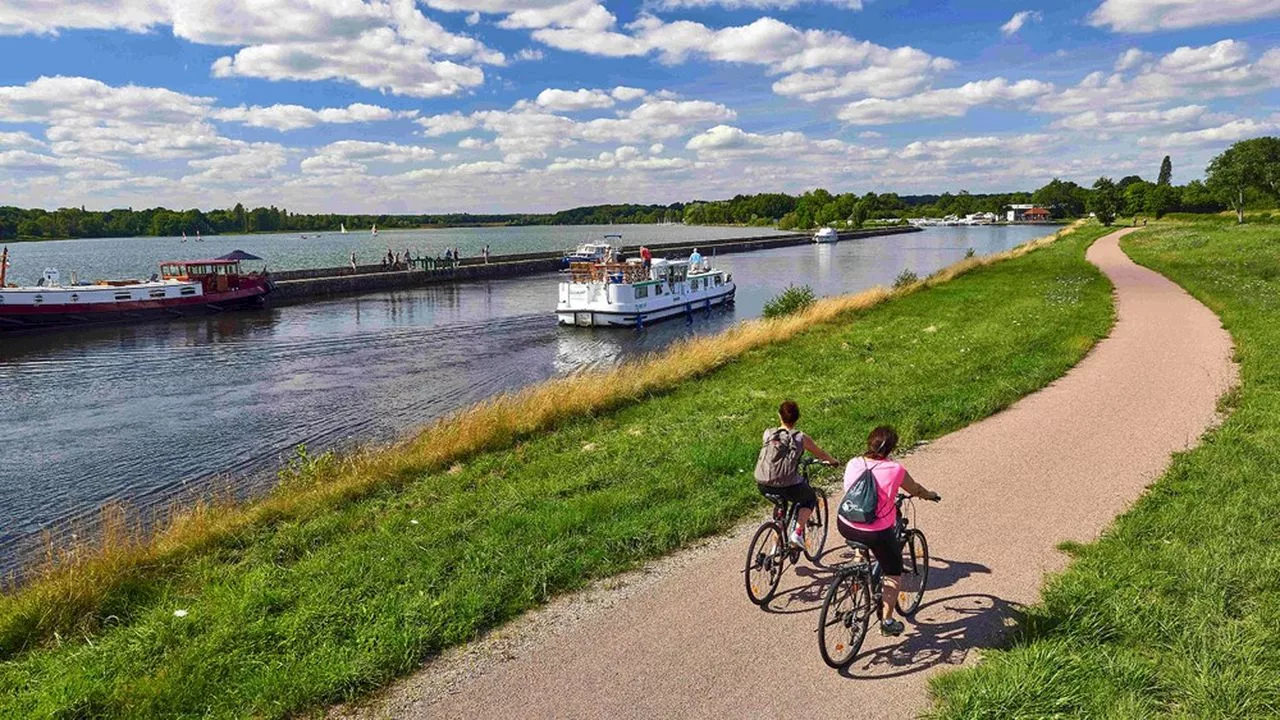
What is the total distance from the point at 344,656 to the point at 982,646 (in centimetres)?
533

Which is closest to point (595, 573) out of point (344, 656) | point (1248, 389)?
point (344, 656)

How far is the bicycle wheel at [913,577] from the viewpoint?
6824 mm

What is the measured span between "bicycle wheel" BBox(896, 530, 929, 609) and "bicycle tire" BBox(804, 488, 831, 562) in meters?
0.98

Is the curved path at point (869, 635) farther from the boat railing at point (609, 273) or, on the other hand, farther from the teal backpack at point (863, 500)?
the boat railing at point (609, 273)

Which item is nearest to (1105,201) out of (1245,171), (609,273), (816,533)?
(1245,171)

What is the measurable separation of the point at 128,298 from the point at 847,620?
166 ft

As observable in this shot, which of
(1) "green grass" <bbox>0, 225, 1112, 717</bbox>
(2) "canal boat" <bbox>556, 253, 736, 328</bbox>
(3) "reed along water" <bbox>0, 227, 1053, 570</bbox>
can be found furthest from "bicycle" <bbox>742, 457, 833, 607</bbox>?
(2) "canal boat" <bbox>556, 253, 736, 328</bbox>

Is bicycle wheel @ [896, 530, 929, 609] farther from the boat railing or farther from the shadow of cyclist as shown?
the boat railing

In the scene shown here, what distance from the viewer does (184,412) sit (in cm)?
2286

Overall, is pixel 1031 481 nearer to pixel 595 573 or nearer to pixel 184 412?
pixel 595 573

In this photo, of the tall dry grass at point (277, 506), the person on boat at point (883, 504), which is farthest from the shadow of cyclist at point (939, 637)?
the tall dry grass at point (277, 506)

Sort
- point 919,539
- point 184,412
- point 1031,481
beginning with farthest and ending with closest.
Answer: point 184,412 → point 1031,481 → point 919,539

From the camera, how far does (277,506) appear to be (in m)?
10.9

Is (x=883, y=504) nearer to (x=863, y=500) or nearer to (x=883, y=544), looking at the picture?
(x=863, y=500)
